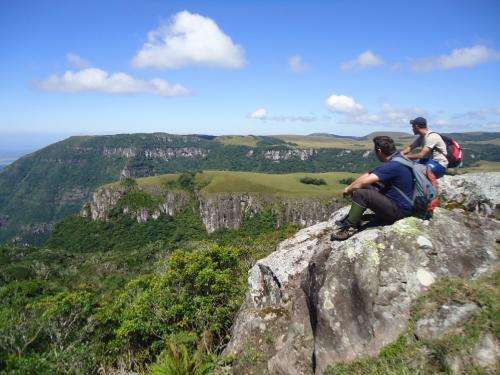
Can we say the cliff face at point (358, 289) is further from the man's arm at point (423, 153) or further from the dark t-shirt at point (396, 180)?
the man's arm at point (423, 153)

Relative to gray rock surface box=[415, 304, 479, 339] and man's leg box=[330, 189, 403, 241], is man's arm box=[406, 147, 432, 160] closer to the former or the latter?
man's leg box=[330, 189, 403, 241]

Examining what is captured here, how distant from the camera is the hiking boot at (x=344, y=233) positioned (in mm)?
10008

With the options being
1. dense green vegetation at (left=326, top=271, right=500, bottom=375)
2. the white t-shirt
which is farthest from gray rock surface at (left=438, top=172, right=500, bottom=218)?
dense green vegetation at (left=326, top=271, right=500, bottom=375)

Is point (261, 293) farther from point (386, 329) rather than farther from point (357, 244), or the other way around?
point (386, 329)

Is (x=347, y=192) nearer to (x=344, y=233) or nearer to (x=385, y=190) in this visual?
(x=385, y=190)

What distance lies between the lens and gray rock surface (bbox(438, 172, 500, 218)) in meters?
11.4

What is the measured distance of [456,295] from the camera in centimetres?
764

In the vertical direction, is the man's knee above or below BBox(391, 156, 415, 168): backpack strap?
below

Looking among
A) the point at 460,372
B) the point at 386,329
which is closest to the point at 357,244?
the point at 386,329

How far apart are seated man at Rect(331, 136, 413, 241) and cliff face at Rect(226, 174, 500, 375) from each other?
15.2 inches

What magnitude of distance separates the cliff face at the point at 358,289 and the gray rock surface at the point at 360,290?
0.07ft

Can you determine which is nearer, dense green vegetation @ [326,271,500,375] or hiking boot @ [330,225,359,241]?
dense green vegetation @ [326,271,500,375]

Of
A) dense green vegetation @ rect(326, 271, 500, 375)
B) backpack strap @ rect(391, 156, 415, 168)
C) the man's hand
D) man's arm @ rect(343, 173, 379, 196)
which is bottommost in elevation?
dense green vegetation @ rect(326, 271, 500, 375)

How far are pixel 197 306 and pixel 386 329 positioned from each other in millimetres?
10931
